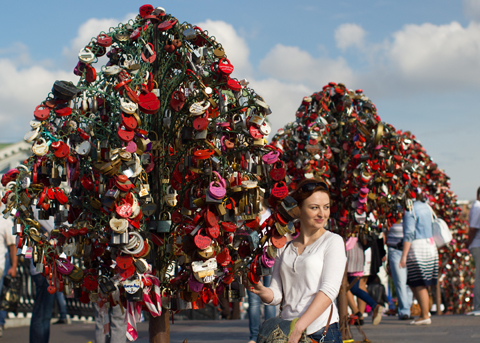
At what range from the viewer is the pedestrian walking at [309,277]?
367cm

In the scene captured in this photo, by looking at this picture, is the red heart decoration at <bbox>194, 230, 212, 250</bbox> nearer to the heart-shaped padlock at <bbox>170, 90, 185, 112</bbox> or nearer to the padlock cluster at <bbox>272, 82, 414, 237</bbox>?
the heart-shaped padlock at <bbox>170, 90, 185, 112</bbox>

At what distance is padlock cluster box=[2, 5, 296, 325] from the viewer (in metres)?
3.60

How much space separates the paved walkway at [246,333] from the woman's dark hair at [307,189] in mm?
4414

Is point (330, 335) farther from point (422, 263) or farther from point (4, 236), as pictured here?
point (422, 263)

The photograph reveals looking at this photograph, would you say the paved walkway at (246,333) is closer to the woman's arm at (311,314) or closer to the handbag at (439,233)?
the handbag at (439,233)

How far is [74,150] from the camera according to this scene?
3.88 m

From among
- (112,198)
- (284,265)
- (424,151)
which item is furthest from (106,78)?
(424,151)

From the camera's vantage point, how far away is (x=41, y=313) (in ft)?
21.9

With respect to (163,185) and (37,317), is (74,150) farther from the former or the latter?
(37,317)

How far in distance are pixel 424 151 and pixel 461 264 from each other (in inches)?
205

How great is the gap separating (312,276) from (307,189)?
59 centimetres

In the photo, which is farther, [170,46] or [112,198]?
[170,46]

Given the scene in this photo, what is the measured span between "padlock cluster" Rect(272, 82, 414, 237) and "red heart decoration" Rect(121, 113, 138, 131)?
3630mm

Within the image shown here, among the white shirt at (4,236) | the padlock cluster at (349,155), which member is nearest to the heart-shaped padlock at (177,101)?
the padlock cluster at (349,155)
